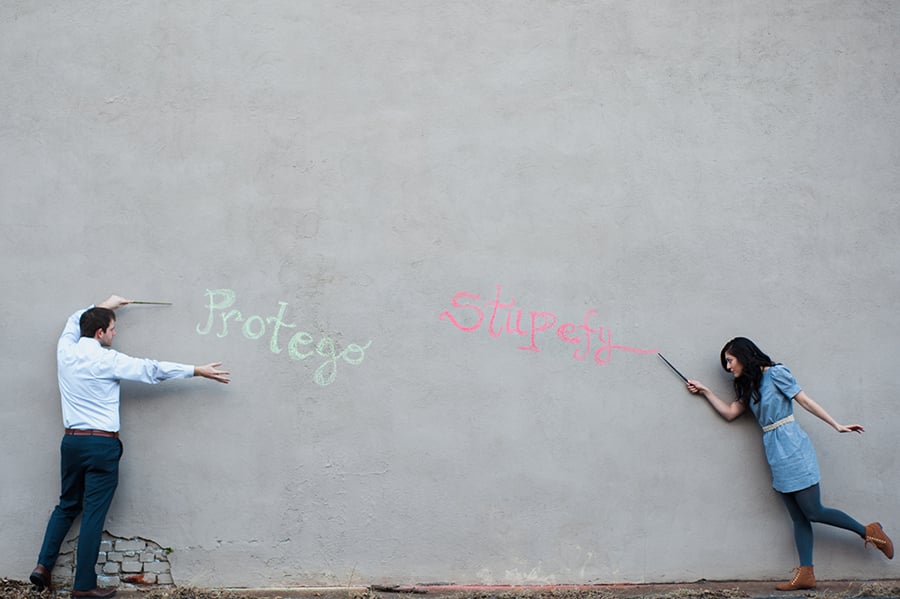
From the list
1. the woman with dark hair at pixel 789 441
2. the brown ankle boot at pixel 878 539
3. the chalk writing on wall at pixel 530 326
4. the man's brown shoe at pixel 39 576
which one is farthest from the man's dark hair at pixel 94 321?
the brown ankle boot at pixel 878 539

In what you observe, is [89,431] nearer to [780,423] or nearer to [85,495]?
[85,495]

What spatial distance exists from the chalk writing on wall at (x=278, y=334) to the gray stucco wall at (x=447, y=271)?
0.11 ft

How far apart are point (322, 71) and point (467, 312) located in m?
1.86

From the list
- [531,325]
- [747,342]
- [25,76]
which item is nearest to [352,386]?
[531,325]

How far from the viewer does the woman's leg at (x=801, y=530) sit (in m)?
5.36

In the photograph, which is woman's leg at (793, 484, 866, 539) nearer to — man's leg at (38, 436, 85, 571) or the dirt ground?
the dirt ground

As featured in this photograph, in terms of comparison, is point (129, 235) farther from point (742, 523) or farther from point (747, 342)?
point (742, 523)

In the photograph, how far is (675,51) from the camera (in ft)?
18.5

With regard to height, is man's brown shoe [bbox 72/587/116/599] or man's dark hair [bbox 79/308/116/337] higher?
man's dark hair [bbox 79/308/116/337]

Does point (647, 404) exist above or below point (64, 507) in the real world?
above

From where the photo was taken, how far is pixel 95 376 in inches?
196

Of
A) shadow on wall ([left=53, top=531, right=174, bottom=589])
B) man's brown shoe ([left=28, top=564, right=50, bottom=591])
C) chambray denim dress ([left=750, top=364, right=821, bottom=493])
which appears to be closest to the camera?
man's brown shoe ([left=28, top=564, right=50, bottom=591])

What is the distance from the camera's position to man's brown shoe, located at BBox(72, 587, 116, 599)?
4961 mm

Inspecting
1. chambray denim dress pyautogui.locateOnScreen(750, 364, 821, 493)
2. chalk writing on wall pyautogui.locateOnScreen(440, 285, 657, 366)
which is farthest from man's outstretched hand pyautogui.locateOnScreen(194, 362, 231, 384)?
chambray denim dress pyautogui.locateOnScreen(750, 364, 821, 493)
